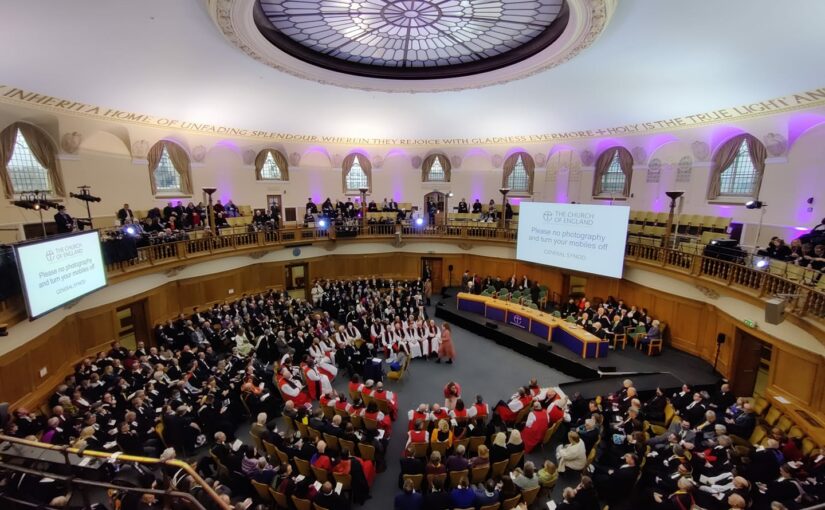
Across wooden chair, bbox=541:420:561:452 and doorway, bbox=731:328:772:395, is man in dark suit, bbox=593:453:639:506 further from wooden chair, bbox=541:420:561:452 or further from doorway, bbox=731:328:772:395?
doorway, bbox=731:328:772:395

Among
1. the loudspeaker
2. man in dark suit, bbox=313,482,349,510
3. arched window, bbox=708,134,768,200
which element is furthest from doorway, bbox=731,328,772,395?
man in dark suit, bbox=313,482,349,510

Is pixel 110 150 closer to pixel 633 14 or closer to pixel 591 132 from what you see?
pixel 633 14

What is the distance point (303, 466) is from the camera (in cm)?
725

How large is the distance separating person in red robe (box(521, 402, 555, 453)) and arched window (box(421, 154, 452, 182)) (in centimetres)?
1750

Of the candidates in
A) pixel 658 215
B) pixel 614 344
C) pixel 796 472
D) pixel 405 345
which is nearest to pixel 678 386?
pixel 614 344

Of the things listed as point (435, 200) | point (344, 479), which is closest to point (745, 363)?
point (344, 479)

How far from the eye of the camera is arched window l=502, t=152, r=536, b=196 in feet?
73.2

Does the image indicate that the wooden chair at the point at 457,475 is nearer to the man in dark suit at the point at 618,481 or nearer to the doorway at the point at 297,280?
the man in dark suit at the point at 618,481

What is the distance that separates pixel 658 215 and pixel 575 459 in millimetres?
13447

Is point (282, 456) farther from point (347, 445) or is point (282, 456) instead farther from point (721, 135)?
point (721, 135)

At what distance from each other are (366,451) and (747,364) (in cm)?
1108

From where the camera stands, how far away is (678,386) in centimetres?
1089

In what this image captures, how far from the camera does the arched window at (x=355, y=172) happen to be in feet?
77.4

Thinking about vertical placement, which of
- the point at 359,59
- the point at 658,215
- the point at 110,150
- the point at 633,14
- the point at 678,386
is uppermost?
the point at 359,59
